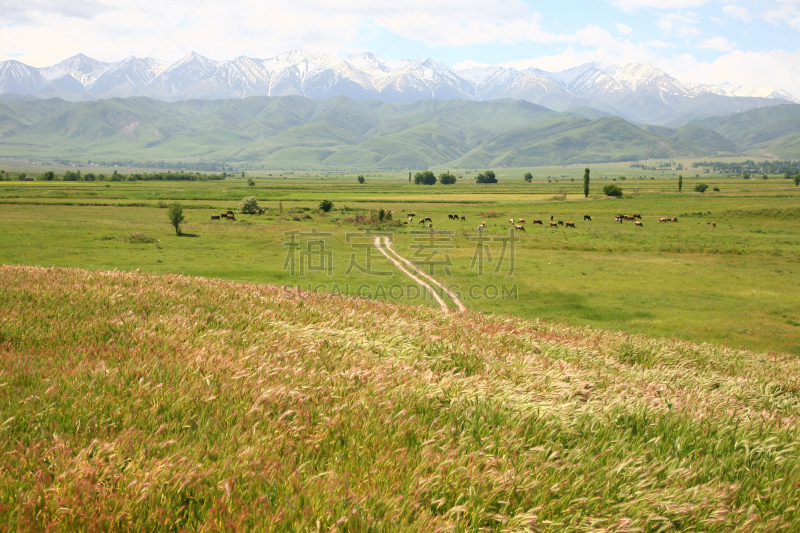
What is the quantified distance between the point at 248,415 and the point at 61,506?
1.44 metres

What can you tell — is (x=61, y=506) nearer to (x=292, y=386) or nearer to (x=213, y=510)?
(x=213, y=510)

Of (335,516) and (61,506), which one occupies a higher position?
(61,506)

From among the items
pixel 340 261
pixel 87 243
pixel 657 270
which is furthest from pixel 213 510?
pixel 87 243

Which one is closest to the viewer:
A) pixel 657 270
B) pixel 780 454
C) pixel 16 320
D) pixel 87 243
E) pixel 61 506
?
pixel 61 506

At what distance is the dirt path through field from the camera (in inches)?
1083

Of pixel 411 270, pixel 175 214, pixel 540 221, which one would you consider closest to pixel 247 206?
pixel 175 214

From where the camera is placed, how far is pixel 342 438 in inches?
153

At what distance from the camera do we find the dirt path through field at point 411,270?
2752 centimetres

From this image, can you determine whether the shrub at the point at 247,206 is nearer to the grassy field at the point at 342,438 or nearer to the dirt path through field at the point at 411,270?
the dirt path through field at the point at 411,270

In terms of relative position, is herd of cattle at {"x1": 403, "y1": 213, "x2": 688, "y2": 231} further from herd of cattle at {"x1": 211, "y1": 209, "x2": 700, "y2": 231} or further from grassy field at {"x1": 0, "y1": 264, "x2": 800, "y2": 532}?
grassy field at {"x1": 0, "y1": 264, "x2": 800, "y2": 532}

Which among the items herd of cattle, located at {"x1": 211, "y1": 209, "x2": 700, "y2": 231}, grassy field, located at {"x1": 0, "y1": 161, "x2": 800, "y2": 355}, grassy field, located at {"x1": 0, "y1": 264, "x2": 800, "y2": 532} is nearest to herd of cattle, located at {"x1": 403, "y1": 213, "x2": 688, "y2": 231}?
herd of cattle, located at {"x1": 211, "y1": 209, "x2": 700, "y2": 231}

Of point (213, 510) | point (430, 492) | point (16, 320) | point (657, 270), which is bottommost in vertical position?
point (657, 270)

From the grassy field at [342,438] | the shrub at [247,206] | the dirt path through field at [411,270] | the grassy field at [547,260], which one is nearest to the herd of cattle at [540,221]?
the grassy field at [547,260]

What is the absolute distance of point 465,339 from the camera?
8461 mm
